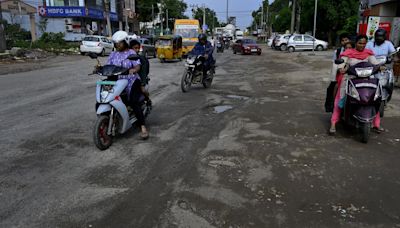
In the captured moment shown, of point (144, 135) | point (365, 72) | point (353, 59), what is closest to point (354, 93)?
point (365, 72)

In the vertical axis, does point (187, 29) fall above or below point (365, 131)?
above

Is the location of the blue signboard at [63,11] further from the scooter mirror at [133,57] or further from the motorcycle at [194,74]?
the scooter mirror at [133,57]

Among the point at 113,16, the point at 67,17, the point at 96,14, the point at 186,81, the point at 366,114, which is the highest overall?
the point at 113,16

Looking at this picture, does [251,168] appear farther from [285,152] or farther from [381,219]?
[381,219]

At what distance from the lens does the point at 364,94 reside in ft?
18.6

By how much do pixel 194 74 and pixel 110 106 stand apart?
630 centimetres

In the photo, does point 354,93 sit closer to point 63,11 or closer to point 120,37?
point 120,37

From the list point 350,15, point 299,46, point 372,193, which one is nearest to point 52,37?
point 299,46

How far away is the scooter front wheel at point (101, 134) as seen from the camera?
535 centimetres

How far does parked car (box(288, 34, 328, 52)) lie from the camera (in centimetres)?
3578

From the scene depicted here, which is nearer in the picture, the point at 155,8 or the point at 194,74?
the point at 194,74

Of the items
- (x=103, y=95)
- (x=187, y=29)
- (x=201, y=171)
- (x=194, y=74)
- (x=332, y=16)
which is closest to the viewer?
(x=201, y=171)

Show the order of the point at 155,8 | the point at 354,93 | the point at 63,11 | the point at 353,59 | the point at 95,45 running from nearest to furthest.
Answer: the point at 354,93, the point at 353,59, the point at 95,45, the point at 63,11, the point at 155,8

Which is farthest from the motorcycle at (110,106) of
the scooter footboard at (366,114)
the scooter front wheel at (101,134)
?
the scooter footboard at (366,114)
